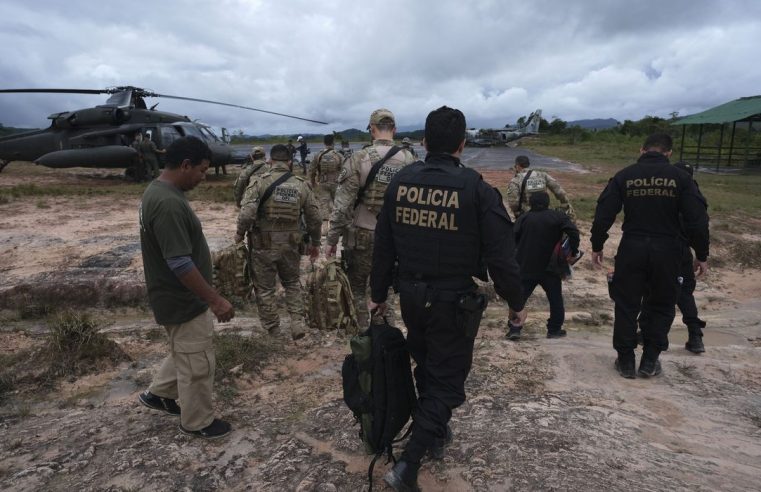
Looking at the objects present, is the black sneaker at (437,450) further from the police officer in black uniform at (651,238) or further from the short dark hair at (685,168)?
the short dark hair at (685,168)

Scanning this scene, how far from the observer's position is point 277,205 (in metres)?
4.38

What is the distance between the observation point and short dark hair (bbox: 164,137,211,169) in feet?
8.70

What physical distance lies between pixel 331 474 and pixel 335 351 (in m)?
1.89

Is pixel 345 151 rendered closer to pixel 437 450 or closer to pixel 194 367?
pixel 194 367

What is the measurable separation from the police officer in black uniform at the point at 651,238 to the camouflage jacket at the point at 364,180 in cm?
171

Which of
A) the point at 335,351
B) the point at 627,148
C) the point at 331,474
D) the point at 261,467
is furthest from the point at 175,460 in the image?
the point at 627,148

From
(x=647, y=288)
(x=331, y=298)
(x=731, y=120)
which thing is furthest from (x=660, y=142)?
(x=731, y=120)

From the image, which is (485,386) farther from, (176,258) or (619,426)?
(176,258)

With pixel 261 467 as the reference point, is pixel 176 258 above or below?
above

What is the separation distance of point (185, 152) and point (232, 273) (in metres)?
2.61

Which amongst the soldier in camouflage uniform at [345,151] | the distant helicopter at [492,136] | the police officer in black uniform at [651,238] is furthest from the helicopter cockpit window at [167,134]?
the distant helicopter at [492,136]

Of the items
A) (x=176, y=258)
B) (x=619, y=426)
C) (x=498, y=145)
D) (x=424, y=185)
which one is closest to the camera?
(x=424, y=185)

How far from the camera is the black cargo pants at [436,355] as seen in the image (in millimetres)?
2336

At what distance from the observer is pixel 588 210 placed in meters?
11.3
